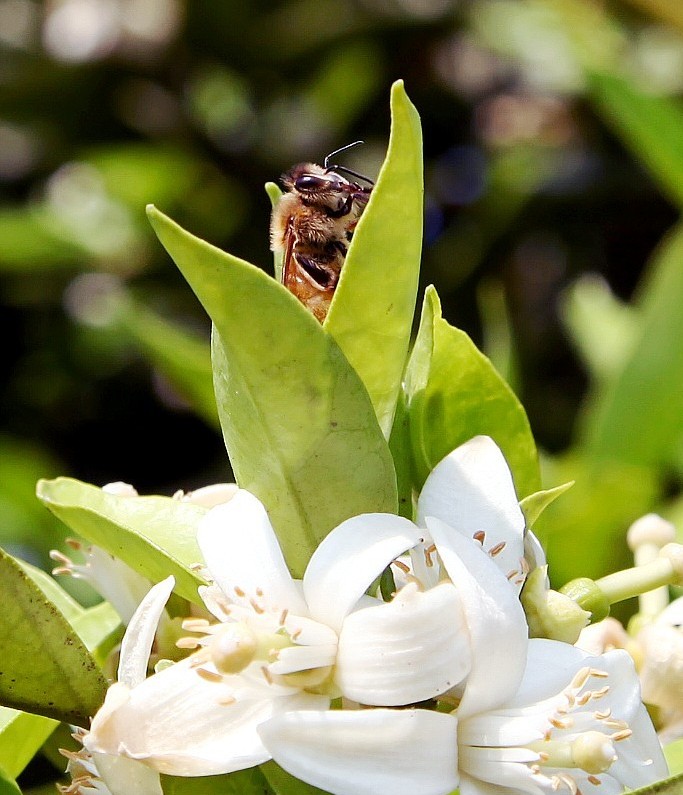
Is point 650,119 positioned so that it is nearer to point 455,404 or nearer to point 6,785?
point 455,404

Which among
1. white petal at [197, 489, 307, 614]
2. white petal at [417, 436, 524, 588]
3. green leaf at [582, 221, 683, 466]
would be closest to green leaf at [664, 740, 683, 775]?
white petal at [417, 436, 524, 588]

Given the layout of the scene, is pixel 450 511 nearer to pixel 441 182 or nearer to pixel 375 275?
pixel 375 275

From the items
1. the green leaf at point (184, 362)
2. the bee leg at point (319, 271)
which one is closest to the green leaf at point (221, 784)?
the bee leg at point (319, 271)

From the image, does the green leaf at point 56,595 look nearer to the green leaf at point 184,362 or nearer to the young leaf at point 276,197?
the young leaf at point 276,197

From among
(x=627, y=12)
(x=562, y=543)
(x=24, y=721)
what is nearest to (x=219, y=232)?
(x=627, y=12)

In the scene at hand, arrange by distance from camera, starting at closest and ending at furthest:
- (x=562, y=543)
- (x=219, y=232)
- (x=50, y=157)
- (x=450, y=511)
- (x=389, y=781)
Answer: (x=389, y=781), (x=450, y=511), (x=562, y=543), (x=219, y=232), (x=50, y=157)

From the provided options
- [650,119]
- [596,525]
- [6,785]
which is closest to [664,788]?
[6,785]
